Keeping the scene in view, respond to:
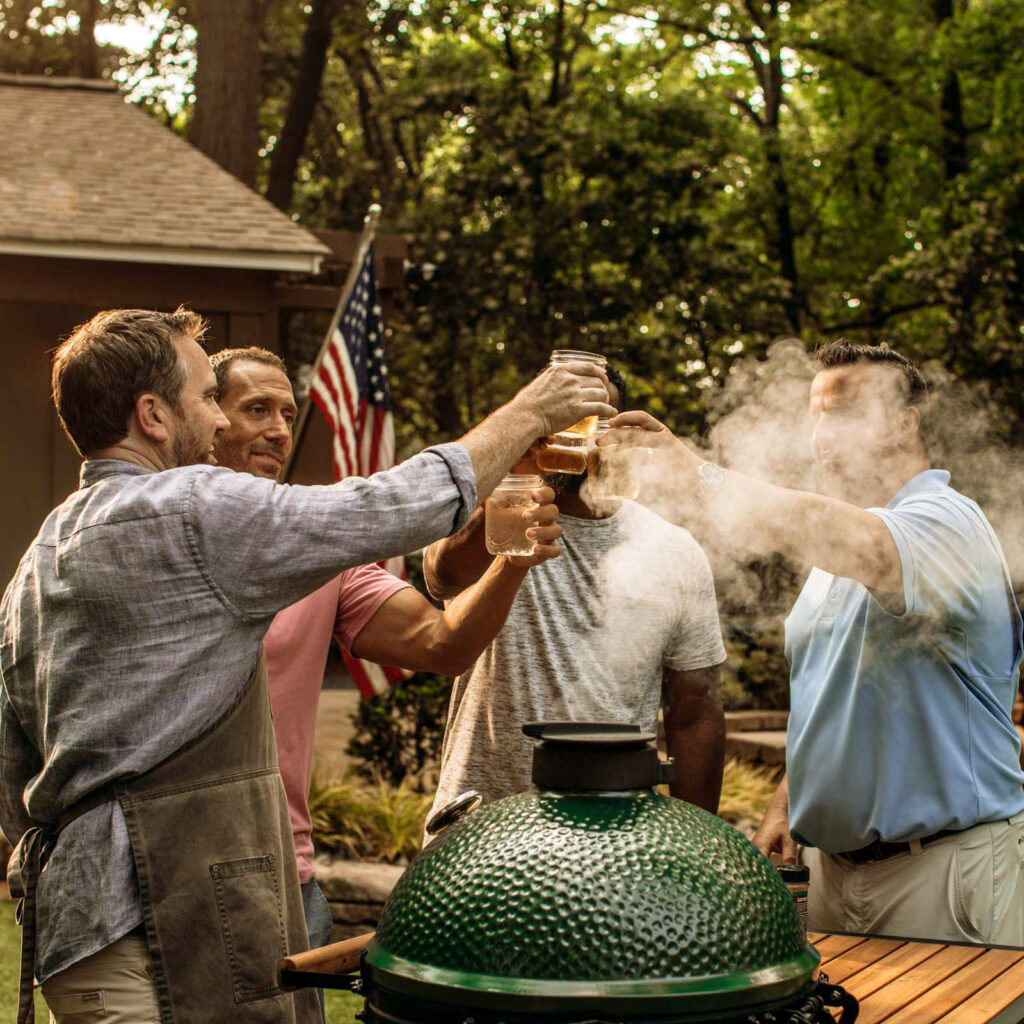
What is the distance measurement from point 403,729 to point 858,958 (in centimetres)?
480

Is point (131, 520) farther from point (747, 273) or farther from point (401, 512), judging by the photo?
point (747, 273)

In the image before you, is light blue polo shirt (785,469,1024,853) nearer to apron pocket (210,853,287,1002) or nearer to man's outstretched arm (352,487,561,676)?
man's outstretched arm (352,487,561,676)

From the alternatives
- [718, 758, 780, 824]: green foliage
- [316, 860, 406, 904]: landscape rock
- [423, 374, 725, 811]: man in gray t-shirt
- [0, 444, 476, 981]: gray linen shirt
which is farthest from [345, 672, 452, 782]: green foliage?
[0, 444, 476, 981]: gray linen shirt

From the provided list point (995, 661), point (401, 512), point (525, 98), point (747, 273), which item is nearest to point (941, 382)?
point (747, 273)

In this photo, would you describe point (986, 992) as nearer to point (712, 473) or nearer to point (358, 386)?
point (712, 473)

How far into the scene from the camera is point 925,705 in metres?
2.65

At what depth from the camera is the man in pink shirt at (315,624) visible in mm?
2523

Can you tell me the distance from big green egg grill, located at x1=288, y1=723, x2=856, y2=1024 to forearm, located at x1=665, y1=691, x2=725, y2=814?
1.19 m

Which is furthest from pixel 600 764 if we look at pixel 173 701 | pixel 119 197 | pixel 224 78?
pixel 224 78

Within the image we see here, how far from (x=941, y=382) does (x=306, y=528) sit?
10.8 meters

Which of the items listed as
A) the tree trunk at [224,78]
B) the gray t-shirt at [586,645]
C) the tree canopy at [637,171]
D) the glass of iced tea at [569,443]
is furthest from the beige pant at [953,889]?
the tree trunk at [224,78]

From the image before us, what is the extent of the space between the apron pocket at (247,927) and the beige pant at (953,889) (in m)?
1.38

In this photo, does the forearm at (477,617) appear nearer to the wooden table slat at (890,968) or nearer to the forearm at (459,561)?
the forearm at (459,561)

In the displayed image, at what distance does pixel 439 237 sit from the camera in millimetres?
11109
